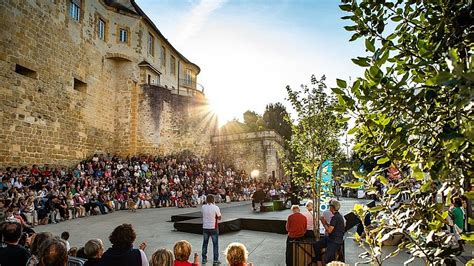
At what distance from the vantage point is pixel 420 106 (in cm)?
146

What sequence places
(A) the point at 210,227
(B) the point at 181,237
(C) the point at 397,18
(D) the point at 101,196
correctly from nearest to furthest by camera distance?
(C) the point at 397,18 < (A) the point at 210,227 < (B) the point at 181,237 < (D) the point at 101,196

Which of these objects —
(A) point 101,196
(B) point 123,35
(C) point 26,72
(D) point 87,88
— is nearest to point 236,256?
(A) point 101,196

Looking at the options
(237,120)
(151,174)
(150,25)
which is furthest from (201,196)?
(237,120)

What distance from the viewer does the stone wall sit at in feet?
106

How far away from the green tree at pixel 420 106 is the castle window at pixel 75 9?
22974 millimetres

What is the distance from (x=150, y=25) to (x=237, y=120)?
28.5 metres

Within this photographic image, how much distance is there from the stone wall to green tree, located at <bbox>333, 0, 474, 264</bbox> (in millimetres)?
30671

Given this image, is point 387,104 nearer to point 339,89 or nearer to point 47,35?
point 339,89

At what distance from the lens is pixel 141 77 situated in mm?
27156

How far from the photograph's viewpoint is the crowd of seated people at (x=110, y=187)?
12591 mm

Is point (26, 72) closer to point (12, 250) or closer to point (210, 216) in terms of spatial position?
point (210, 216)

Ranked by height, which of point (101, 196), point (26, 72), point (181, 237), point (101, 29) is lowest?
point (181, 237)

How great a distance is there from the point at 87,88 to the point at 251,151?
16.9 meters

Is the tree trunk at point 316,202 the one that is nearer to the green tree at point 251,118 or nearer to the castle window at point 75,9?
the castle window at point 75,9
